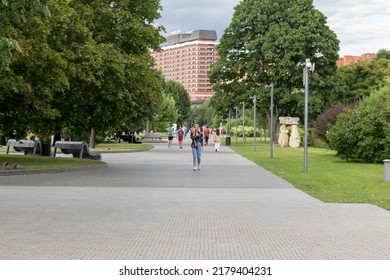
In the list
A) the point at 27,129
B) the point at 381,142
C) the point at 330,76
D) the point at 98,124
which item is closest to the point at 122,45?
the point at 98,124

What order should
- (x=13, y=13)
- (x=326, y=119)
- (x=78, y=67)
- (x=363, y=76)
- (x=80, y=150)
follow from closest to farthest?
Answer: (x=13, y=13)
(x=78, y=67)
(x=80, y=150)
(x=326, y=119)
(x=363, y=76)

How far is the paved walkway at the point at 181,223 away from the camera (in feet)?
24.3

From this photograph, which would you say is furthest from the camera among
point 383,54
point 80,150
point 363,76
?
point 383,54

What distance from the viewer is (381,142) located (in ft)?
94.9

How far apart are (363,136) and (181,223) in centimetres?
2131

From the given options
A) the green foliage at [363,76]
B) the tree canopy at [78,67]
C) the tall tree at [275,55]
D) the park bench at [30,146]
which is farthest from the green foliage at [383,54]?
the tree canopy at [78,67]

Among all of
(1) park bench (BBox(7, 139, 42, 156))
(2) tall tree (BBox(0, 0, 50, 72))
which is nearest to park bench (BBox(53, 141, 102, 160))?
(1) park bench (BBox(7, 139, 42, 156))

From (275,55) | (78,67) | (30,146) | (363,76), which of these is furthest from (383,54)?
(78,67)

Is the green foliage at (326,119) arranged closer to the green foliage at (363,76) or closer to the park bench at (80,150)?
the park bench at (80,150)

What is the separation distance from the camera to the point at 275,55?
55.1 m

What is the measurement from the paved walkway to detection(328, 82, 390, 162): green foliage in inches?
562

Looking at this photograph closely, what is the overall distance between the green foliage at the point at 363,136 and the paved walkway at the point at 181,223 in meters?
14.3

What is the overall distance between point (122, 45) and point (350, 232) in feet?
65.1

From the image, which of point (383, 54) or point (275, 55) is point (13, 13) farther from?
point (383, 54)
